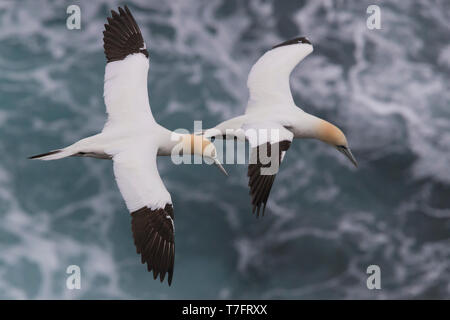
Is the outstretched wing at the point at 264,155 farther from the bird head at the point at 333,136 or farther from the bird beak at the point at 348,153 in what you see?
the bird beak at the point at 348,153

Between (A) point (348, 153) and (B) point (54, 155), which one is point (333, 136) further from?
(B) point (54, 155)

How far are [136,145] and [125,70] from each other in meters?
1.87

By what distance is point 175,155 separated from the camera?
50.2 ft

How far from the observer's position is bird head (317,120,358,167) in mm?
16359

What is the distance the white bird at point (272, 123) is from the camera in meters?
14.2

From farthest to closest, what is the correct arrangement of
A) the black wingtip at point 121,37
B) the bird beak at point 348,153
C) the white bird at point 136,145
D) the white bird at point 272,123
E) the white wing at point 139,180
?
the bird beak at point 348,153, the black wingtip at point 121,37, the white bird at point 272,123, the white wing at point 139,180, the white bird at point 136,145

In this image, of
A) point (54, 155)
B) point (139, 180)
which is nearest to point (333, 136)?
point (139, 180)

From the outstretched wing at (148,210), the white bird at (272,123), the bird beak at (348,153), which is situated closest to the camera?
the outstretched wing at (148,210)

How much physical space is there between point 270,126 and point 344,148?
231cm

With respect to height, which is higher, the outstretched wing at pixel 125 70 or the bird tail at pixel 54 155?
the outstretched wing at pixel 125 70

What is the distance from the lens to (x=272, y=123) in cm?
1526

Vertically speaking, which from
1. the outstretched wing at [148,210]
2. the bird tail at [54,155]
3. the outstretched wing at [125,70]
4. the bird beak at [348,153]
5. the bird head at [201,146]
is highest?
the outstretched wing at [125,70]

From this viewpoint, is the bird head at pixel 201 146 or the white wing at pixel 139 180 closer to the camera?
the white wing at pixel 139 180

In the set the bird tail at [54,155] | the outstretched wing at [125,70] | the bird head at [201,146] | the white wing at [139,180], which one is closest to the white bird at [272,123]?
the bird head at [201,146]
